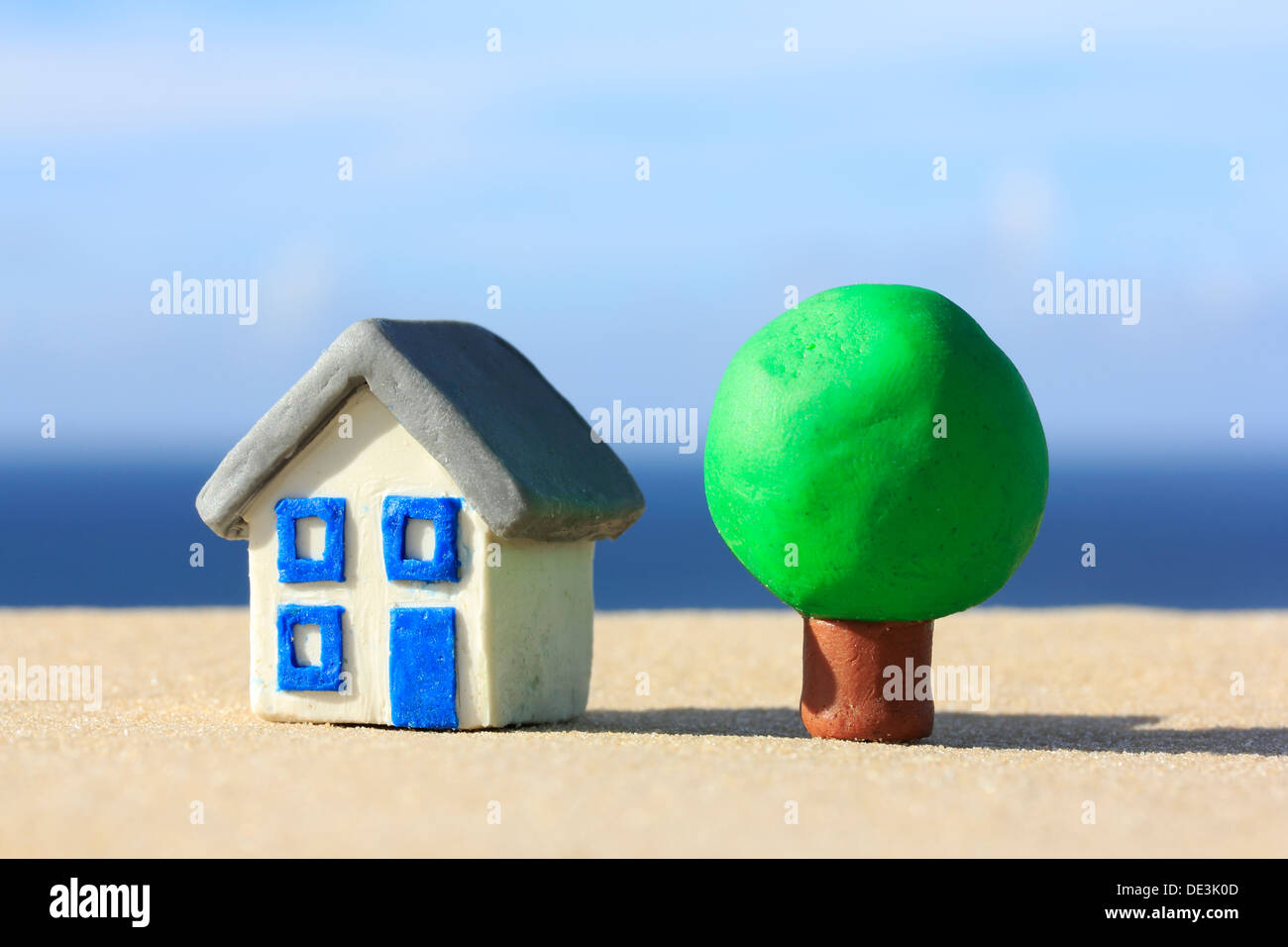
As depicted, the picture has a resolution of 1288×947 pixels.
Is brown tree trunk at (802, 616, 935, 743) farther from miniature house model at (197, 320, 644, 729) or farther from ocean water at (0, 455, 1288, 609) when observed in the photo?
ocean water at (0, 455, 1288, 609)

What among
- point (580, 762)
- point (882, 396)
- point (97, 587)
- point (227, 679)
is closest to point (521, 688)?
point (580, 762)

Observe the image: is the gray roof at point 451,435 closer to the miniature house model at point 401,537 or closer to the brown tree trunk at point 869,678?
the miniature house model at point 401,537

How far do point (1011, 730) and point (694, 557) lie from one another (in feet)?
135

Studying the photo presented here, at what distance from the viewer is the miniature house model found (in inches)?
344

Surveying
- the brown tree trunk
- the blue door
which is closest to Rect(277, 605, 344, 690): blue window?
the blue door

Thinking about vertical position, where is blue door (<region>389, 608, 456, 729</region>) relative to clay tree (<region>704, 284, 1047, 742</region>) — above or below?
below

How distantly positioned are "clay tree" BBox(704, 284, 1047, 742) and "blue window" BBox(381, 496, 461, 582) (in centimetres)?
157

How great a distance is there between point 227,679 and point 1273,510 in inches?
2538

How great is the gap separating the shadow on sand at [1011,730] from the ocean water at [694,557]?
27053 millimetres

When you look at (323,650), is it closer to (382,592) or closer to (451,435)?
(382,592)

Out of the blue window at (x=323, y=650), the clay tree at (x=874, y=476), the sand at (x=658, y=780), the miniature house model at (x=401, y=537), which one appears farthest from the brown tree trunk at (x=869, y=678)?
the blue window at (x=323, y=650)

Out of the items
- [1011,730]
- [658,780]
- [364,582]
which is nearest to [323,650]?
[364,582]

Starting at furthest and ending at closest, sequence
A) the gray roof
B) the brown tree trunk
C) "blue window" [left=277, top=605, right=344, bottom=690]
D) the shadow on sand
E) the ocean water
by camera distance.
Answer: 1. the ocean water
2. the shadow on sand
3. "blue window" [left=277, top=605, right=344, bottom=690]
4. the brown tree trunk
5. the gray roof

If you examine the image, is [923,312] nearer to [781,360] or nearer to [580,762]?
[781,360]
